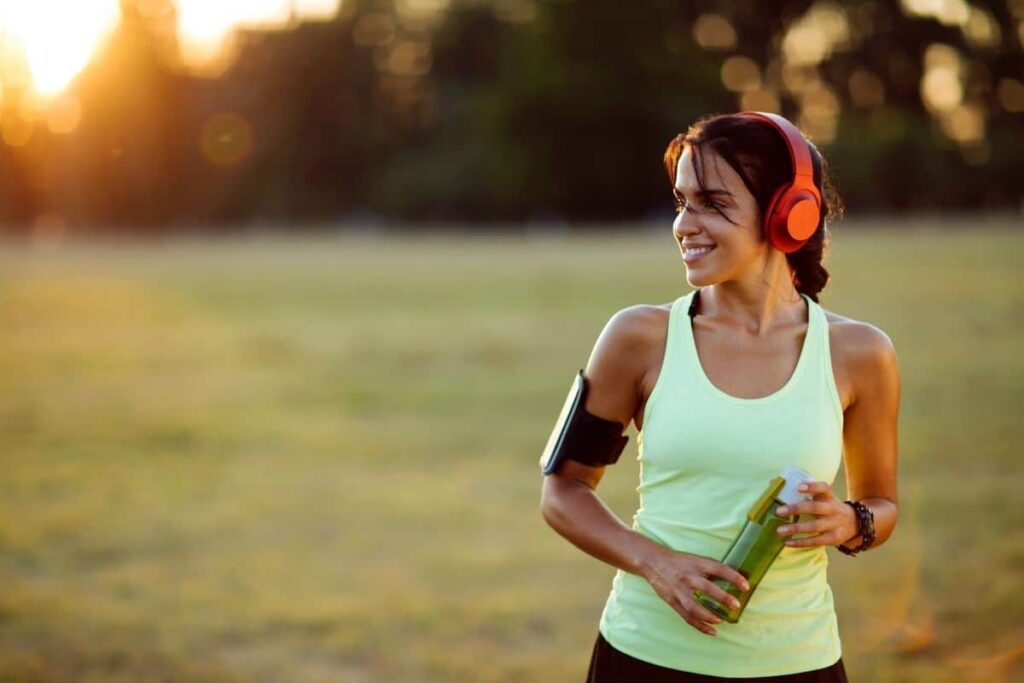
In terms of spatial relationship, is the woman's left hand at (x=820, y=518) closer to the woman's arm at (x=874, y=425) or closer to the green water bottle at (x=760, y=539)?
the green water bottle at (x=760, y=539)

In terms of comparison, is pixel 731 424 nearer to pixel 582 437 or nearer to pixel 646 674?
pixel 582 437

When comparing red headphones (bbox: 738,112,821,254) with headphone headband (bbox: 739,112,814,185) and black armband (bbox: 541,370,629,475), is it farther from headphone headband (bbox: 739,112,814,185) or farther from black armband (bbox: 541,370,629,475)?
black armband (bbox: 541,370,629,475)

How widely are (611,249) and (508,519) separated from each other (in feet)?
105

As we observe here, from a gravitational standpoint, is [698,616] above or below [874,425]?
below

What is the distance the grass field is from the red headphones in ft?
12.7

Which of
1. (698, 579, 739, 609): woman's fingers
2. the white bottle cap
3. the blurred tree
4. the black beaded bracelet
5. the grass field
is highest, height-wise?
the blurred tree

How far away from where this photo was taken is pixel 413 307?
2681 centimetres

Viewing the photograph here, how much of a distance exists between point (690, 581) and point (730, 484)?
0.20 metres

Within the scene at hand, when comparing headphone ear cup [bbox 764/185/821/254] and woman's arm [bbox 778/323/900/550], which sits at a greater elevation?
headphone ear cup [bbox 764/185/821/254]

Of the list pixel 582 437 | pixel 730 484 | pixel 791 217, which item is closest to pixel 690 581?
pixel 730 484

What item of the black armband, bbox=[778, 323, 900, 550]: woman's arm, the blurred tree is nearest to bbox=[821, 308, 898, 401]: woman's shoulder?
bbox=[778, 323, 900, 550]: woman's arm

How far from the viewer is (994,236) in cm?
3578

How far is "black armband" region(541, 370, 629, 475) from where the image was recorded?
8.07 ft

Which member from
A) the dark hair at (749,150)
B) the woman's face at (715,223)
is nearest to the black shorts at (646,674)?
the woman's face at (715,223)
